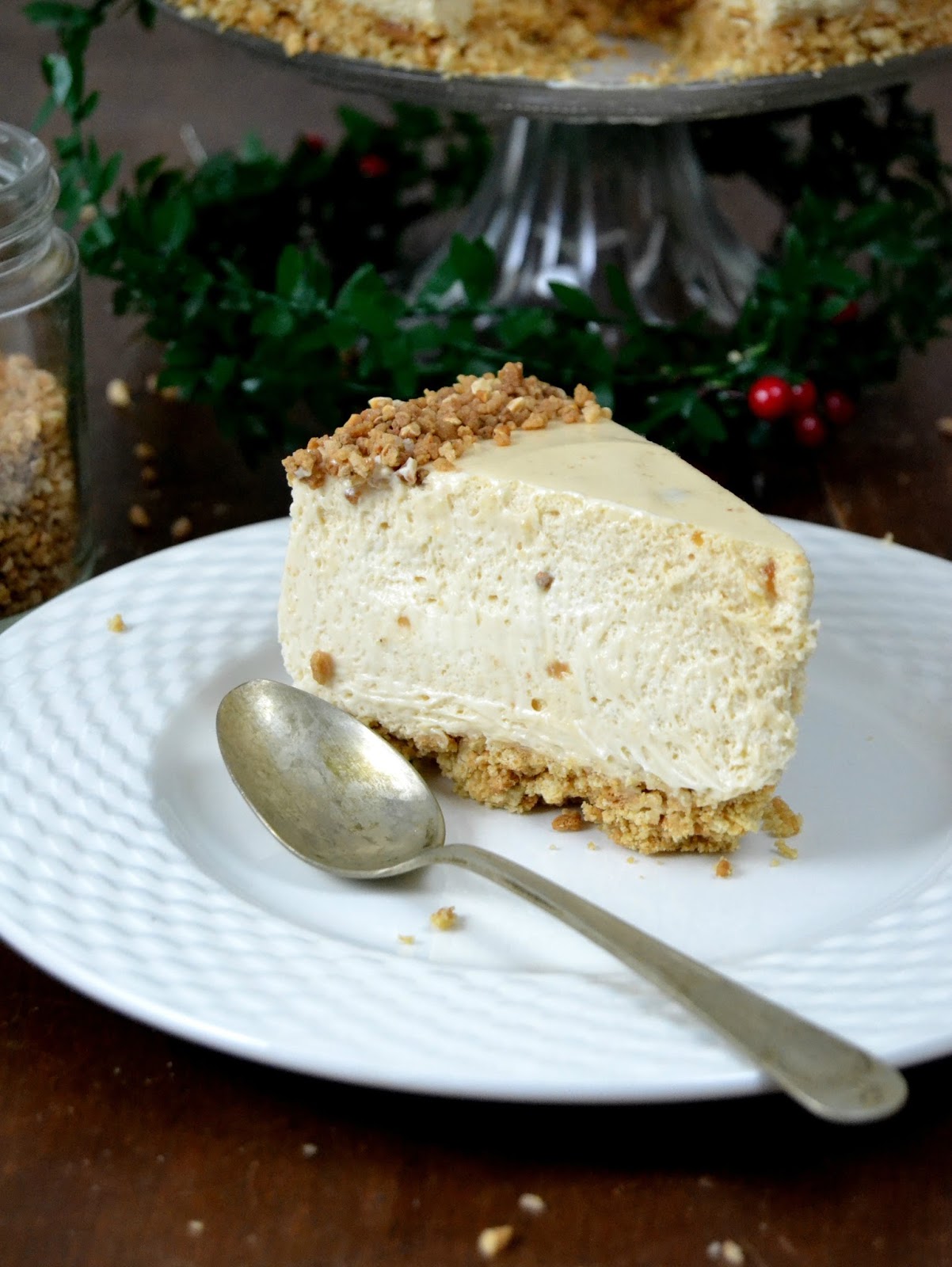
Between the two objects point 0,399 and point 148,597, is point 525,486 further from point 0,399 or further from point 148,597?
point 0,399

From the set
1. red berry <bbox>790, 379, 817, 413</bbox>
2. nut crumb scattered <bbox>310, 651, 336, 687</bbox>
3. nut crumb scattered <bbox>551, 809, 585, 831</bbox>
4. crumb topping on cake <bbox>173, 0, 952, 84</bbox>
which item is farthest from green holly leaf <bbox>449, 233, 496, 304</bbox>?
nut crumb scattered <bbox>551, 809, 585, 831</bbox>

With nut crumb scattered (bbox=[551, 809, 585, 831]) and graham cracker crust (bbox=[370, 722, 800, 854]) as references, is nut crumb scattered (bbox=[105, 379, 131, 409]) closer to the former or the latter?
graham cracker crust (bbox=[370, 722, 800, 854])

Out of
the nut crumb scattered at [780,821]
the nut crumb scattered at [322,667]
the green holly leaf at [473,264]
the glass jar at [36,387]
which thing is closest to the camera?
the nut crumb scattered at [780,821]

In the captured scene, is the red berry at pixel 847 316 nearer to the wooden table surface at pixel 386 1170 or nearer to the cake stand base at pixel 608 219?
the cake stand base at pixel 608 219

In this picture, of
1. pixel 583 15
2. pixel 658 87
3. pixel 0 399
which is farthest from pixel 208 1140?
pixel 583 15

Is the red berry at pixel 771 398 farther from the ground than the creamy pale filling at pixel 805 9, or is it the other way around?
the creamy pale filling at pixel 805 9

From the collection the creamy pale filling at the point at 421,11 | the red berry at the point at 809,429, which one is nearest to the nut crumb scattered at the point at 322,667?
the red berry at the point at 809,429

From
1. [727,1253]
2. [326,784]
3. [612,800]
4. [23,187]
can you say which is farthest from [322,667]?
[727,1253]
